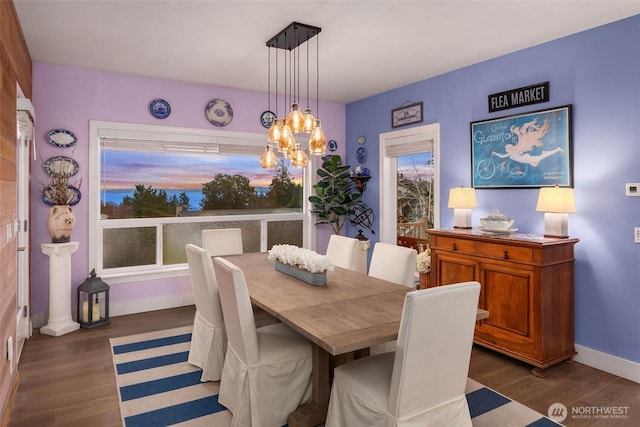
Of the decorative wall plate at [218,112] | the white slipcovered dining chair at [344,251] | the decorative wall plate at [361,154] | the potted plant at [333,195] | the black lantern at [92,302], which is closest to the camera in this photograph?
the white slipcovered dining chair at [344,251]

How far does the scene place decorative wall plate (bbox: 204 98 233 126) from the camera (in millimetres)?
4867

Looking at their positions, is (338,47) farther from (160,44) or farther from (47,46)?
(47,46)

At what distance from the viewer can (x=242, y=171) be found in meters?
5.26

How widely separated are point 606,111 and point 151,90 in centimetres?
430

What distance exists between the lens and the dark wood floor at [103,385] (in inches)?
97.2

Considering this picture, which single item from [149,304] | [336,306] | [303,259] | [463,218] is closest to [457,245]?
[463,218]

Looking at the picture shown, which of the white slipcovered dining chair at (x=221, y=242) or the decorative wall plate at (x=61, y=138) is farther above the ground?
the decorative wall plate at (x=61, y=138)

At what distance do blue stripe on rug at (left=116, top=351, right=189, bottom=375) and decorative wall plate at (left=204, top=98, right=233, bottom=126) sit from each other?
8.94ft

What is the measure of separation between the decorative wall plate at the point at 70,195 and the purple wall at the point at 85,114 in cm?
4

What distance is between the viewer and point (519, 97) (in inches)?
143

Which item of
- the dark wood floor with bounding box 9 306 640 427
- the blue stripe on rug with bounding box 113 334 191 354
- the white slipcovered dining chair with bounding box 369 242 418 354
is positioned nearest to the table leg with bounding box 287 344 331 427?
the white slipcovered dining chair with bounding box 369 242 418 354

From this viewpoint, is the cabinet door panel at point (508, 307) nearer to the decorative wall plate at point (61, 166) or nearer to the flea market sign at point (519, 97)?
the flea market sign at point (519, 97)

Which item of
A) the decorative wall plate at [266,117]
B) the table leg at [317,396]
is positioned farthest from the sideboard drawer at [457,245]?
the decorative wall plate at [266,117]

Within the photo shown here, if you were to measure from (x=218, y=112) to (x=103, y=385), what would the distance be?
317cm
